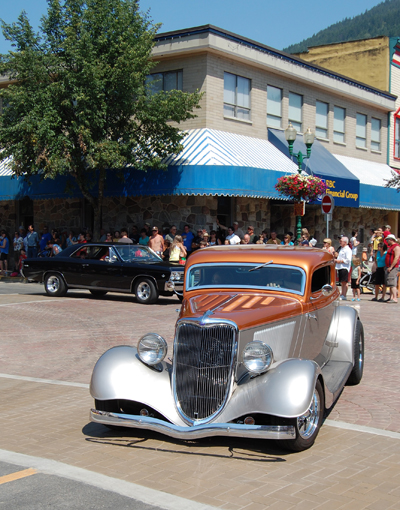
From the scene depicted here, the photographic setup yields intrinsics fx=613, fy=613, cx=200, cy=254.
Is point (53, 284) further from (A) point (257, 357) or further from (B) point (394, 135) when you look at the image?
(B) point (394, 135)

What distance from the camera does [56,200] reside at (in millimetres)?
25656

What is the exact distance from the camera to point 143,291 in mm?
15555

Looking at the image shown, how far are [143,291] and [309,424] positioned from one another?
10648 millimetres

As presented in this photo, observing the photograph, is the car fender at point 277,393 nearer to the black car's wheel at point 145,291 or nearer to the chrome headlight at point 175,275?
the chrome headlight at point 175,275

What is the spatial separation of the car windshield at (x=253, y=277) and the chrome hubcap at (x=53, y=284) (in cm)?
1124

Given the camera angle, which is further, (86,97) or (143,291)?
(86,97)

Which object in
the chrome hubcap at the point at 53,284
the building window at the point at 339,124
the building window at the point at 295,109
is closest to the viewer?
the chrome hubcap at the point at 53,284

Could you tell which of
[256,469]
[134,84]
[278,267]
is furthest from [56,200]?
[256,469]

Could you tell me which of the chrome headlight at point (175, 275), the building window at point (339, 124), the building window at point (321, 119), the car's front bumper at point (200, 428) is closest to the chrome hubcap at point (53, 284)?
the chrome headlight at point (175, 275)

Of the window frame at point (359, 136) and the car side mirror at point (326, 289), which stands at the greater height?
the window frame at point (359, 136)

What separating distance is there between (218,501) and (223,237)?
58.2 feet

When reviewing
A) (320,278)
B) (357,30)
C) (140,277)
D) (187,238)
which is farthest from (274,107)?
(357,30)

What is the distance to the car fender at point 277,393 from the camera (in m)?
4.83

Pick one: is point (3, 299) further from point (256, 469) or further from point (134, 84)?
point (256, 469)
